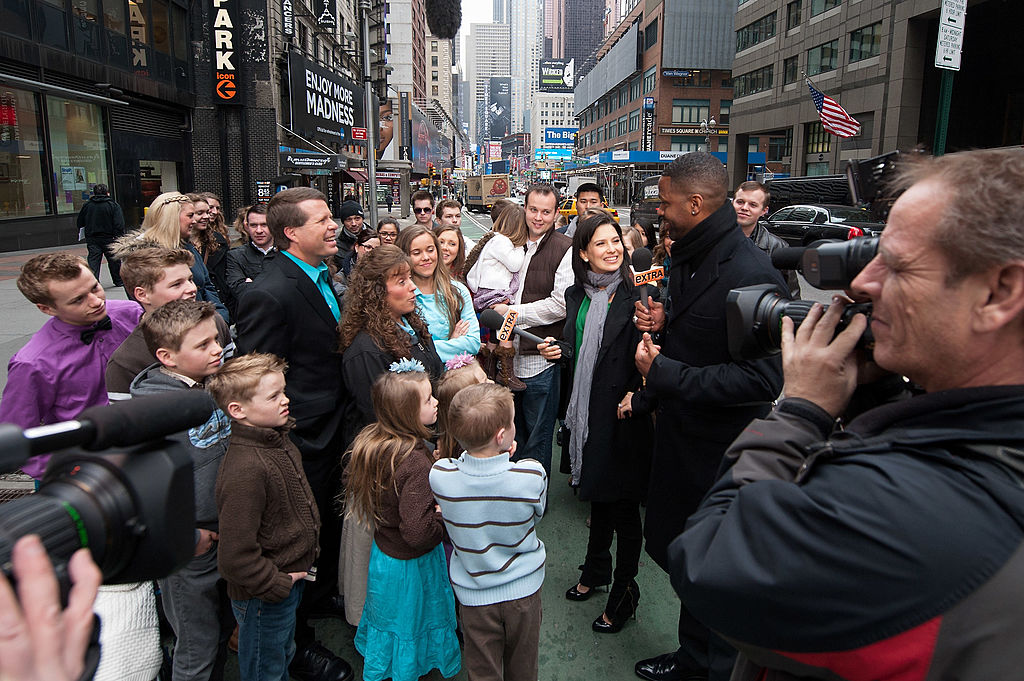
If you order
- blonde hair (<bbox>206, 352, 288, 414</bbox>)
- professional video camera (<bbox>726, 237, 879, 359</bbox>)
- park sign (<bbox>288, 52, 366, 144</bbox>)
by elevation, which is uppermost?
park sign (<bbox>288, 52, 366, 144</bbox>)

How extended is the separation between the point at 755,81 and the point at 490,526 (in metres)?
53.6

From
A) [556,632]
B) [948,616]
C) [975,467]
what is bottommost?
[556,632]

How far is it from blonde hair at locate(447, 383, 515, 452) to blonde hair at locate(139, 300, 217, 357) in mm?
1259

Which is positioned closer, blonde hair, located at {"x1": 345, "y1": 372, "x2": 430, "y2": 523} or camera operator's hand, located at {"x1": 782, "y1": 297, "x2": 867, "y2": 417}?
camera operator's hand, located at {"x1": 782, "y1": 297, "x2": 867, "y2": 417}

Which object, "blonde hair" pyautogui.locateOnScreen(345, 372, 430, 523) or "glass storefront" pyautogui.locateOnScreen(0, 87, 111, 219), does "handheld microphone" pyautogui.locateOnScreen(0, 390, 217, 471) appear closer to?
"blonde hair" pyautogui.locateOnScreen(345, 372, 430, 523)

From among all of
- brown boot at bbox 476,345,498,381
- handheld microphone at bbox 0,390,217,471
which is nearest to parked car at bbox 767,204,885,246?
brown boot at bbox 476,345,498,381

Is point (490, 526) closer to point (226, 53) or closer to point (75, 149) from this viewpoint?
point (75, 149)

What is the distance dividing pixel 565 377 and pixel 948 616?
13.4 ft

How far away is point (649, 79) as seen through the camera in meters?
77.5

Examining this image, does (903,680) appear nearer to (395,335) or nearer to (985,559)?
(985,559)

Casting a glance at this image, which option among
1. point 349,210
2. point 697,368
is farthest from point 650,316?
point 349,210

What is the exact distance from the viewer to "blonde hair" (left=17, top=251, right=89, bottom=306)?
303cm

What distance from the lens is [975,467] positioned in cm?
99

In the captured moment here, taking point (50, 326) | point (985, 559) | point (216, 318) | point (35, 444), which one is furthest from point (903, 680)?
point (50, 326)
